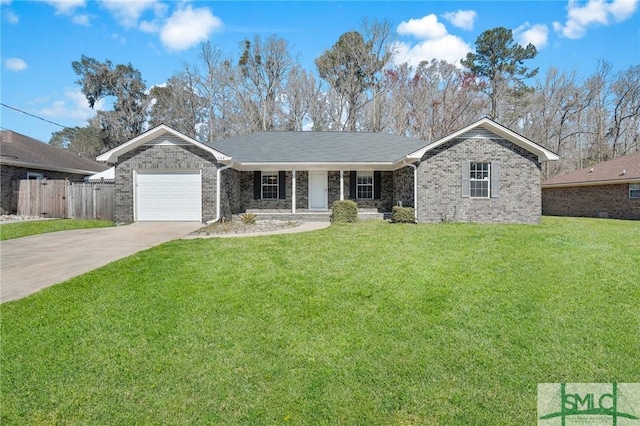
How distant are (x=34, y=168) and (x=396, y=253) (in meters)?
20.4

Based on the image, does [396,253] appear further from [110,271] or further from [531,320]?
[110,271]

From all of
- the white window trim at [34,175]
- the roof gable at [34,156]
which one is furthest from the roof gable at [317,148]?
the white window trim at [34,175]

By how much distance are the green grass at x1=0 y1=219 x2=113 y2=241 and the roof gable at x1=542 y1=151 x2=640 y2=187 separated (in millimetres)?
24169

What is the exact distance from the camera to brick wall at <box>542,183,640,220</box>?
58.7 feet

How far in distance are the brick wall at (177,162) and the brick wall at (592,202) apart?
20220 millimetres

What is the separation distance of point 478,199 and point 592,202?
1024cm

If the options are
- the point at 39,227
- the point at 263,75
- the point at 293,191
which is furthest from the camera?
the point at 263,75

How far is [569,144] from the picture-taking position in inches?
1339

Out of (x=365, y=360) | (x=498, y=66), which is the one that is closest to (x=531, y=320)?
(x=365, y=360)

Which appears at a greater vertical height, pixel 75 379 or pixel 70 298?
pixel 70 298

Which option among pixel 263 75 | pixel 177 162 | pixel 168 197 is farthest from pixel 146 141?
pixel 263 75

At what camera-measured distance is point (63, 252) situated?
8.12 m
